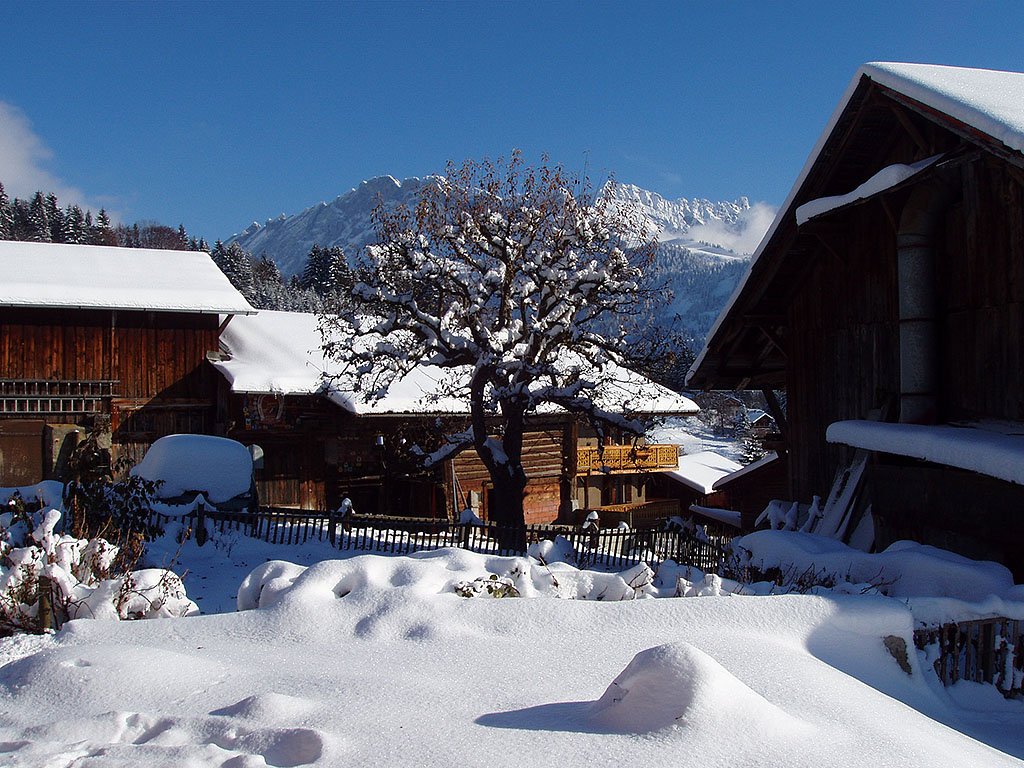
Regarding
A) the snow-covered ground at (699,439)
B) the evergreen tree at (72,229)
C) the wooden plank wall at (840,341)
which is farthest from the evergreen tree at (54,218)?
the wooden plank wall at (840,341)

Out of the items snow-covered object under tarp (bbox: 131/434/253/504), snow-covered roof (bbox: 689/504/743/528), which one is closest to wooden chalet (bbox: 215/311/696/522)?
snow-covered roof (bbox: 689/504/743/528)

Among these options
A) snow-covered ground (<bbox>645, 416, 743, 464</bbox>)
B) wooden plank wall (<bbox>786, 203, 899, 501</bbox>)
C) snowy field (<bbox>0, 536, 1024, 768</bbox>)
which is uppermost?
wooden plank wall (<bbox>786, 203, 899, 501</bbox>)

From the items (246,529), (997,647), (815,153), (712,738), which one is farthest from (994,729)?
(246,529)

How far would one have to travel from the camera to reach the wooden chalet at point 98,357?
84.9 ft

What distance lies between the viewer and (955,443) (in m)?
8.20

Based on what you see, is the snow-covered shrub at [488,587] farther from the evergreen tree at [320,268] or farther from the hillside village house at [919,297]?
the evergreen tree at [320,268]

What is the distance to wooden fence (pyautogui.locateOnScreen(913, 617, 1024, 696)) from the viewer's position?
20.7ft

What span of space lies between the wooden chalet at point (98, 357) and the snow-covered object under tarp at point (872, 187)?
20943mm

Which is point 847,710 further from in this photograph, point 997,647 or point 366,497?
point 366,497

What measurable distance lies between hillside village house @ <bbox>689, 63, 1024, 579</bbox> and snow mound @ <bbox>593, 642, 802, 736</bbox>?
13.6 feet

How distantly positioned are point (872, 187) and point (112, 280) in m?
25.2

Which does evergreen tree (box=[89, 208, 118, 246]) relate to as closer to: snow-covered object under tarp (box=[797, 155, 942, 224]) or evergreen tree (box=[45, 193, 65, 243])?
evergreen tree (box=[45, 193, 65, 243])

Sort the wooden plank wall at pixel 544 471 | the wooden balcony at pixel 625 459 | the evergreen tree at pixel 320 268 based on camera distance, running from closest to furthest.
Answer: the wooden plank wall at pixel 544 471
the wooden balcony at pixel 625 459
the evergreen tree at pixel 320 268

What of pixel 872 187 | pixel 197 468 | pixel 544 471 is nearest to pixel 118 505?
pixel 197 468
